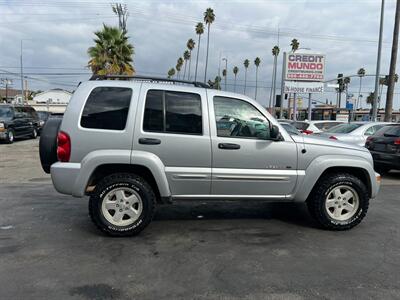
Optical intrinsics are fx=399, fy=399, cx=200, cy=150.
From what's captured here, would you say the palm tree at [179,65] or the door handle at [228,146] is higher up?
the palm tree at [179,65]

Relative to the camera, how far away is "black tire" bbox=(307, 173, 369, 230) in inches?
218

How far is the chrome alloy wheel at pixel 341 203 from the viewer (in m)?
5.60

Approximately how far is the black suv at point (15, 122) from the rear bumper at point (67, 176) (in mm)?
15828

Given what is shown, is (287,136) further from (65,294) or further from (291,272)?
(65,294)

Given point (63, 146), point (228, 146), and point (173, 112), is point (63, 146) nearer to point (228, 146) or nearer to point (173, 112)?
point (173, 112)

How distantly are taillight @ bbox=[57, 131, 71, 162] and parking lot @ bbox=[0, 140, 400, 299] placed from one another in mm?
1053

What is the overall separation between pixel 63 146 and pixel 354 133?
32.3 ft

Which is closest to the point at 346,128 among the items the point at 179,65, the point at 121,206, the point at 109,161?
the point at 121,206

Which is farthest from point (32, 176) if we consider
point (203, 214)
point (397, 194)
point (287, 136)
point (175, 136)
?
point (397, 194)

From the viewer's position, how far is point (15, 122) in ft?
→ 66.4

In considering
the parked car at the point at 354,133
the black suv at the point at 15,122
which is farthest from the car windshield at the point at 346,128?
the black suv at the point at 15,122

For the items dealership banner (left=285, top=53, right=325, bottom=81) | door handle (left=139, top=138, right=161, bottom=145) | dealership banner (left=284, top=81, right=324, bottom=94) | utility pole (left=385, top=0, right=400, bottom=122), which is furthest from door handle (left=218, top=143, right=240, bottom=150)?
dealership banner (left=284, top=81, right=324, bottom=94)

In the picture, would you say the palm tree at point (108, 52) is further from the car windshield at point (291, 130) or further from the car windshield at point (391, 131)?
the car windshield at point (391, 131)

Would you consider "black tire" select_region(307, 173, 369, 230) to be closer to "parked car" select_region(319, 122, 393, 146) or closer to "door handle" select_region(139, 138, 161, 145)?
"door handle" select_region(139, 138, 161, 145)
